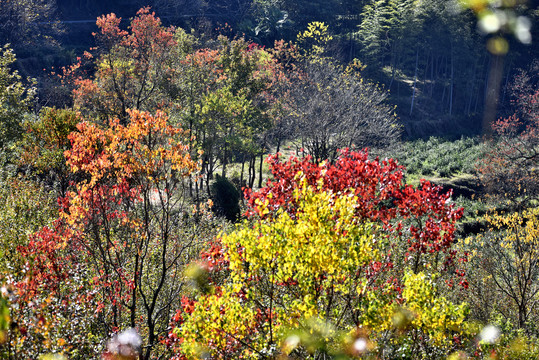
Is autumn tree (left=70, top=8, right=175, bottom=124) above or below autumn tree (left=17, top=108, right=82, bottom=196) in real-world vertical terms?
above

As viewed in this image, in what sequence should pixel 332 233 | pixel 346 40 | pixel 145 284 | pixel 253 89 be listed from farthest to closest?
pixel 346 40, pixel 253 89, pixel 145 284, pixel 332 233

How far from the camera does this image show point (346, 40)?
56.8m

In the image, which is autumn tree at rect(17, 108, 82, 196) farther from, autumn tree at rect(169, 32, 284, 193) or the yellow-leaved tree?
the yellow-leaved tree

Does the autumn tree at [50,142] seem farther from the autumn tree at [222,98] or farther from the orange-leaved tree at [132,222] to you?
the autumn tree at [222,98]

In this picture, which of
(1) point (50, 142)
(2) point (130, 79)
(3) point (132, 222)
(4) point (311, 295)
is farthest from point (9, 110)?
(4) point (311, 295)

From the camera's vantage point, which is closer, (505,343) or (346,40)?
(505,343)

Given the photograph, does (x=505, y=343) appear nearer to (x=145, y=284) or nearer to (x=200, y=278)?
(x=200, y=278)

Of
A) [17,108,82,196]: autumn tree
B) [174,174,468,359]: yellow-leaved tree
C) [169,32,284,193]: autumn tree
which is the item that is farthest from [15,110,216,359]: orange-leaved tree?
[169,32,284,193]: autumn tree

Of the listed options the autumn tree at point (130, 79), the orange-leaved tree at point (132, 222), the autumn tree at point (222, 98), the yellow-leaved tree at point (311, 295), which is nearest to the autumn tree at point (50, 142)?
the autumn tree at point (130, 79)

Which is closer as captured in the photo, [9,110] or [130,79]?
[9,110]

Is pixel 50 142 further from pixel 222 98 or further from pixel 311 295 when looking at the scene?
→ pixel 311 295

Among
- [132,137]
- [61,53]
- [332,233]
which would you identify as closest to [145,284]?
[132,137]

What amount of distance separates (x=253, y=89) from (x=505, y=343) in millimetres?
24082

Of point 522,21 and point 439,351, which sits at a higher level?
point 522,21
